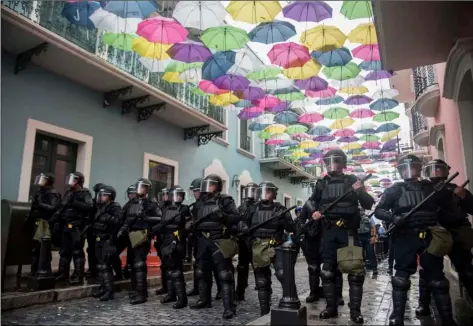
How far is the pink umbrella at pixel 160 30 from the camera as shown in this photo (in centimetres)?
753

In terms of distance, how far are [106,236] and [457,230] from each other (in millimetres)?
5625

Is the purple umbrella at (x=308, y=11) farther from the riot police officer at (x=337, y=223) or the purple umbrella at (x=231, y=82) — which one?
the riot police officer at (x=337, y=223)

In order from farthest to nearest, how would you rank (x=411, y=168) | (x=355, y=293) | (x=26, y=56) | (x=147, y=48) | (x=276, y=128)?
1. (x=276, y=128)
2. (x=147, y=48)
3. (x=26, y=56)
4. (x=411, y=168)
5. (x=355, y=293)

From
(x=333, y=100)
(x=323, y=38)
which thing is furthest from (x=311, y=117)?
(x=323, y=38)

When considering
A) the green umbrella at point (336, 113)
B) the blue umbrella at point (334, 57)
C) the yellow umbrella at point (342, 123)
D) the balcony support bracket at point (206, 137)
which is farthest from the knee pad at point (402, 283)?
the balcony support bracket at point (206, 137)

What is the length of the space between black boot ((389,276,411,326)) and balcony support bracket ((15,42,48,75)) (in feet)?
25.4

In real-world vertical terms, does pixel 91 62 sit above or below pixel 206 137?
above

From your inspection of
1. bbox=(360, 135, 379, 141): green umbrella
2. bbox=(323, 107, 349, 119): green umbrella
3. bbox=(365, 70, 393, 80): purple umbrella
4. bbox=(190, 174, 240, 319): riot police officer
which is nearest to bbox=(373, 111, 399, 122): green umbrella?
bbox=(323, 107, 349, 119): green umbrella

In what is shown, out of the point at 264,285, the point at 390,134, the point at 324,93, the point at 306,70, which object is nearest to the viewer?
the point at 264,285

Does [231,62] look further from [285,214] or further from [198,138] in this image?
[198,138]

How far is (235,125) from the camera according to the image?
17531mm

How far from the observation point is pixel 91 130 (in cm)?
984

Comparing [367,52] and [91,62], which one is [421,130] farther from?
[91,62]

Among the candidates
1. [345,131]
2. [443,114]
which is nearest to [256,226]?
[443,114]
